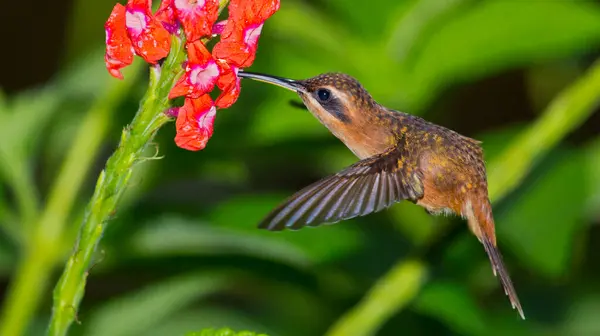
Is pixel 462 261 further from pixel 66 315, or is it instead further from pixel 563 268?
pixel 66 315

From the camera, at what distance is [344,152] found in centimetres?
286

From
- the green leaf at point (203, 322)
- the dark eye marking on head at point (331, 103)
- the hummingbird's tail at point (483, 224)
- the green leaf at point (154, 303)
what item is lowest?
the green leaf at point (203, 322)

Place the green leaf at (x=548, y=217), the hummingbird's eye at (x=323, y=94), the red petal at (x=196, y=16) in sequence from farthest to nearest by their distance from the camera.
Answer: the green leaf at (x=548, y=217) < the hummingbird's eye at (x=323, y=94) < the red petal at (x=196, y=16)

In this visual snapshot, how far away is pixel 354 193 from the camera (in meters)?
1.69

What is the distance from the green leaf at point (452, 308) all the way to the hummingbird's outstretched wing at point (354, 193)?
1.77ft

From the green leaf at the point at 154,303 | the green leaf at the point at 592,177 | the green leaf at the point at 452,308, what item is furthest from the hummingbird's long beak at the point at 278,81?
the green leaf at the point at 592,177

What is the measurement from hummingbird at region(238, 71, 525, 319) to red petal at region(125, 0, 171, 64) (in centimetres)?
30

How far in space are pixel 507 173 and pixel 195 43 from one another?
109 centimetres

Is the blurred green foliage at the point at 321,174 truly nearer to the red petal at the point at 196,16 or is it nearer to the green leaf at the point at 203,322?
the green leaf at the point at 203,322

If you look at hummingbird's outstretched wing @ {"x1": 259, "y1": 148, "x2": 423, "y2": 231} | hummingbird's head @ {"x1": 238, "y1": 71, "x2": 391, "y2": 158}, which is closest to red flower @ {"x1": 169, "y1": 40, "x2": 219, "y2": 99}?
hummingbird's outstretched wing @ {"x1": 259, "y1": 148, "x2": 423, "y2": 231}

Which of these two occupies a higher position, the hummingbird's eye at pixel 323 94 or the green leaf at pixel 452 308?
the hummingbird's eye at pixel 323 94

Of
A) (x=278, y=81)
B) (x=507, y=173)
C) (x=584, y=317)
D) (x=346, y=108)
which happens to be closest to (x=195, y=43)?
(x=278, y=81)

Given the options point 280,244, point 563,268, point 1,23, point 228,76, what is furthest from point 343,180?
point 1,23

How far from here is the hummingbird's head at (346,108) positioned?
1.75 m
